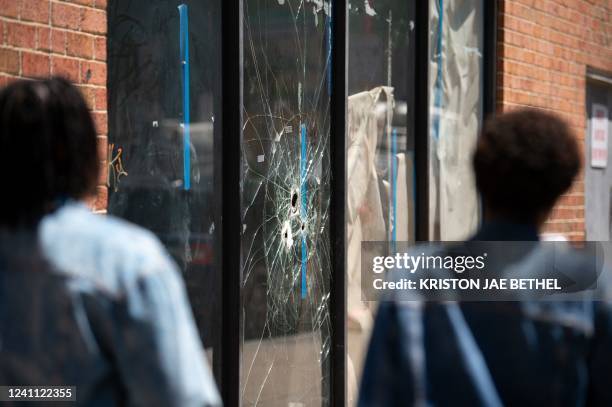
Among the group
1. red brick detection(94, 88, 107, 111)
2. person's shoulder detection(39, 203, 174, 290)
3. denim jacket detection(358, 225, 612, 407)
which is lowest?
denim jacket detection(358, 225, 612, 407)

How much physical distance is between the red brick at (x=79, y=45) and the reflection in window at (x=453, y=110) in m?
2.93

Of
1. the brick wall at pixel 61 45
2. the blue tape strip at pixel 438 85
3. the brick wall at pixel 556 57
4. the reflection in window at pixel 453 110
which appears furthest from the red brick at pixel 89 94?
the brick wall at pixel 556 57

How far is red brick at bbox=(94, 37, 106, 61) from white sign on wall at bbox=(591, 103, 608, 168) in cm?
547

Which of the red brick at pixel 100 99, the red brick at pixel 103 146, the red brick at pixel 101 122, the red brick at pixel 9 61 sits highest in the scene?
the red brick at pixel 9 61

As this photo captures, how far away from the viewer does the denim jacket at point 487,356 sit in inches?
80.1

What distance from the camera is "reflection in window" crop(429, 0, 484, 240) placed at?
6.16 meters

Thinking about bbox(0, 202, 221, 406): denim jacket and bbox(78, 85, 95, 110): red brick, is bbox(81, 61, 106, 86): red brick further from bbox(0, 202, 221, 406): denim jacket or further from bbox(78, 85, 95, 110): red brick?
bbox(0, 202, 221, 406): denim jacket

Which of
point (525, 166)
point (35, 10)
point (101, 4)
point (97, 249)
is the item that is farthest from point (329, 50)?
point (97, 249)

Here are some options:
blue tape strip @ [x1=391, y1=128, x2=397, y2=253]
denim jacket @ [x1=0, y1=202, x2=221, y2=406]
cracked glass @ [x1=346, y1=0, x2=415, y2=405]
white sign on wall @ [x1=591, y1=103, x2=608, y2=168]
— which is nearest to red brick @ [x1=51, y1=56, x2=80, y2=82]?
denim jacket @ [x1=0, y1=202, x2=221, y2=406]

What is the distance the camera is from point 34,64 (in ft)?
11.0

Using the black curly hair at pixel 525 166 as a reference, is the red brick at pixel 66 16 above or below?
above

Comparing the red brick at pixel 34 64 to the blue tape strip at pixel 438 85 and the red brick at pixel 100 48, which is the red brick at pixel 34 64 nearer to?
the red brick at pixel 100 48

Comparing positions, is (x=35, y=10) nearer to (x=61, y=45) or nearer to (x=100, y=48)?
(x=61, y=45)

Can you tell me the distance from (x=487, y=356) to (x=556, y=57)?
5.63 m
